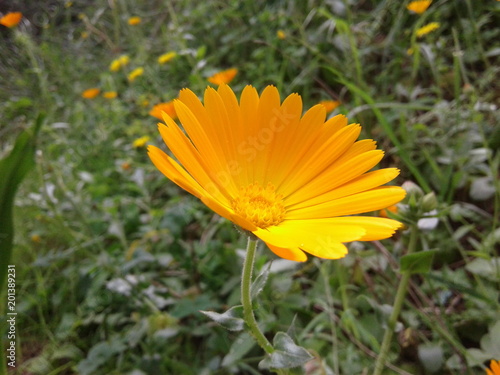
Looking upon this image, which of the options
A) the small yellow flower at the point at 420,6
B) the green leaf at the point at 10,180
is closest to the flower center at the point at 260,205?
the green leaf at the point at 10,180

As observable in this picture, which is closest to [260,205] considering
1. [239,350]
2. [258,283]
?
[258,283]

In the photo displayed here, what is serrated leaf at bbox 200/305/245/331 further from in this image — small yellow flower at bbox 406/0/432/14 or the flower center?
small yellow flower at bbox 406/0/432/14

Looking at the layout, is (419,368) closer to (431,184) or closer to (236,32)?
Result: (431,184)

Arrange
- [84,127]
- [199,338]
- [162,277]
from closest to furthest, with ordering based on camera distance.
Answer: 1. [199,338]
2. [162,277]
3. [84,127]

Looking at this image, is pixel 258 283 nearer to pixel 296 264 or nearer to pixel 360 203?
Answer: pixel 360 203

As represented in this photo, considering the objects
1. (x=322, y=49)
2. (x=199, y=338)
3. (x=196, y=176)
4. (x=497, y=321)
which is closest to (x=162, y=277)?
(x=199, y=338)

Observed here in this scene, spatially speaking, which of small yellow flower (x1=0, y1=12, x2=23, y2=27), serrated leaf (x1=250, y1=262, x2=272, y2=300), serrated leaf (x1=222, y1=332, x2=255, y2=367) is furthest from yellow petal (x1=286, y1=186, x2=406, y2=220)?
small yellow flower (x1=0, y1=12, x2=23, y2=27)

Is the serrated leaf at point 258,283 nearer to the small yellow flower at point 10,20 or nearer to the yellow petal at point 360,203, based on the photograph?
the yellow petal at point 360,203
